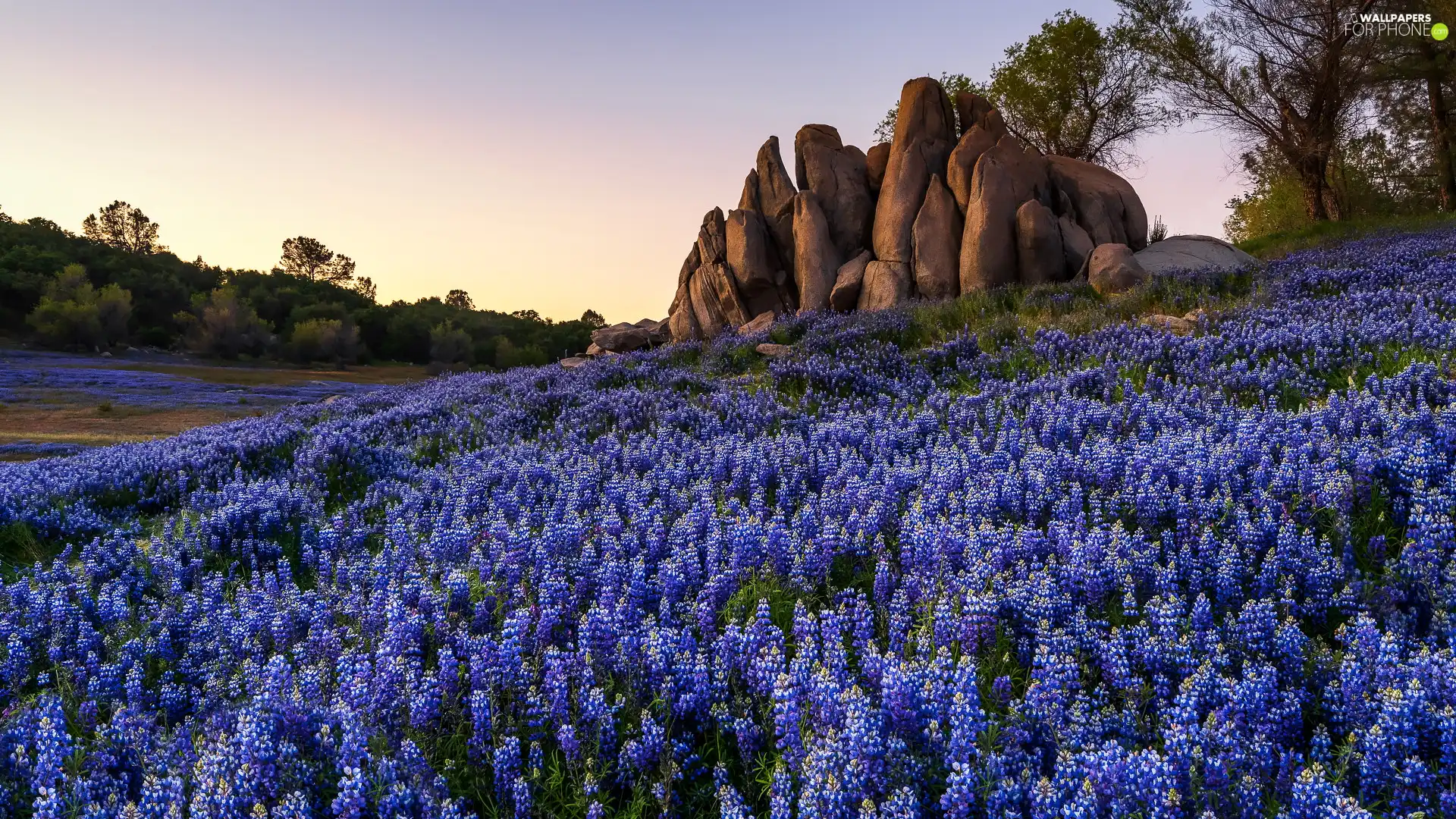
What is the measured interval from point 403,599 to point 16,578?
171 inches

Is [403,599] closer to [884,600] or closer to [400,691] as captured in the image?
[400,691]

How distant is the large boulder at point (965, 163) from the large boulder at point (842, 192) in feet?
7.79

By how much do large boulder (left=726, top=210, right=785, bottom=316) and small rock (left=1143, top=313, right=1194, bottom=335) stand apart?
1144cm

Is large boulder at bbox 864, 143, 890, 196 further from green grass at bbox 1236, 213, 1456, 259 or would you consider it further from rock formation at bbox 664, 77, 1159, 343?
green grass at bbox 1236, 213, 1456, 259

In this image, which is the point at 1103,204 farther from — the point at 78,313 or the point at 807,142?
the point at 78,313

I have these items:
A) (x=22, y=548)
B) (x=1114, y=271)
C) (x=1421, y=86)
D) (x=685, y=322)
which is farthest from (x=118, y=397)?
(x=1421, y=86)

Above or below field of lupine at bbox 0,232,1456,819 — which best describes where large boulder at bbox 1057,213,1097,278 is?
above

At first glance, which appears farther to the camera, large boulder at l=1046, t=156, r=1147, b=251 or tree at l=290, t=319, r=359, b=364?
tree at l=290, t=319, r=359, b=364

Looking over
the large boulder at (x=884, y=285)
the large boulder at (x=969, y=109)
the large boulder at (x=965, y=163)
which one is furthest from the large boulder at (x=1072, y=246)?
the large boulder at (x=969, y=109)

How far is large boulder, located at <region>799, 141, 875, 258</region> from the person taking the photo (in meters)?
22.6

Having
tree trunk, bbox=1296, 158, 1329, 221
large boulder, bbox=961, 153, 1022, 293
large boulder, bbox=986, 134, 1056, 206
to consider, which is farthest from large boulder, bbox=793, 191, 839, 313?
tree trunk, bbox=1296, 158, 1329, 221

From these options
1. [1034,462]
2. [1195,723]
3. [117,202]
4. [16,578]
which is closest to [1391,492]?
[1034,462]

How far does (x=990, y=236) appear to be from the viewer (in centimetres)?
1919

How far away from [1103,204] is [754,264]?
31.3 feet
